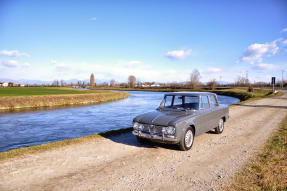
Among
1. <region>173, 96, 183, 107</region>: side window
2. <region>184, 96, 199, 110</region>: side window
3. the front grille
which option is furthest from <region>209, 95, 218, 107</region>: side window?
the front grille

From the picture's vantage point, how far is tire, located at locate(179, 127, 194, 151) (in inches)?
225

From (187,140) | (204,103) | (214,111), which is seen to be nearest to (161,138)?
(187,140)

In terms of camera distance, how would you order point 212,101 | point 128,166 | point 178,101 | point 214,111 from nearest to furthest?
point 128,166
point 178,101
point 214,111
point 212,101

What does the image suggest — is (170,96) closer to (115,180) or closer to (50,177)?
(115,180)

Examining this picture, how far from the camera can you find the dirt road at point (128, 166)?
3.88 metres

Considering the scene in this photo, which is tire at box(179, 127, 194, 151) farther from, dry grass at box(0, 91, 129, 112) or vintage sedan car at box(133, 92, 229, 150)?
dry grass at box(0, 91, 129, 112)

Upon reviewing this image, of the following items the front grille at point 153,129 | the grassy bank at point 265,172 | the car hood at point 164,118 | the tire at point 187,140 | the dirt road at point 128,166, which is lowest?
the dirt road at point 128,166

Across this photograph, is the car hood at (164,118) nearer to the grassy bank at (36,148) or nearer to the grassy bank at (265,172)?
the grassy bank at (265,172)

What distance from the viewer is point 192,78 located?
98312 millimetres

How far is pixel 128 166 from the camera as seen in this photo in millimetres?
4789

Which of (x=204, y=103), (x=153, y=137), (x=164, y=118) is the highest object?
(x=204, y=103)

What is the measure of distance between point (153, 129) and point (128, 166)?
1477 millimetres

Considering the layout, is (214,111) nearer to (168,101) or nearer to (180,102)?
(180,102)

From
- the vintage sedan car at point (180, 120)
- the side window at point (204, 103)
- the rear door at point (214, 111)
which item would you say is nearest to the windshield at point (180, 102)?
the vintage sedan car at point (180, 120)
